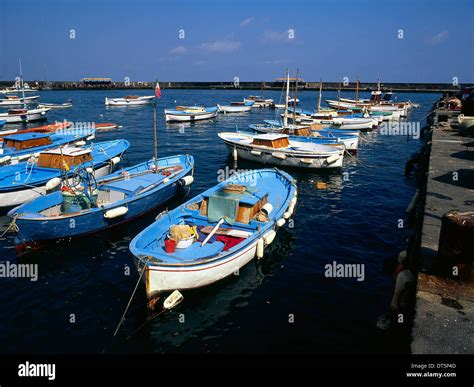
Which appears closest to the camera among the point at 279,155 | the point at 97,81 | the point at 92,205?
the point at 92,205

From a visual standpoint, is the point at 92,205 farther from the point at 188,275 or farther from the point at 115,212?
the point at 188,275

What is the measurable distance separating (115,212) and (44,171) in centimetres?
962

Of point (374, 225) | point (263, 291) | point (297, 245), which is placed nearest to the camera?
point (263, 291)

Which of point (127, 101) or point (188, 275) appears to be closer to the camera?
point (188, 275)

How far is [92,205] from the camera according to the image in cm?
1828

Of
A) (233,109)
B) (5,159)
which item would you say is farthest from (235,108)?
(5,159)

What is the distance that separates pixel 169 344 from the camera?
11.3 m

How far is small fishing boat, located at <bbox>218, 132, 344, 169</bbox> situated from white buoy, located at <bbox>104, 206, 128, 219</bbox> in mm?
16807

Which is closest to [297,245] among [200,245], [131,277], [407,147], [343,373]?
[200,245]

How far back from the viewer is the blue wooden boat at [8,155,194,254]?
16391mm

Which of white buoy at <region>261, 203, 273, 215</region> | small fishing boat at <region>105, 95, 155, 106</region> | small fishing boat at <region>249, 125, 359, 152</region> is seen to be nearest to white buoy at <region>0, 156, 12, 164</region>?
white buoy at <region>261, 203, 273, 215</region>

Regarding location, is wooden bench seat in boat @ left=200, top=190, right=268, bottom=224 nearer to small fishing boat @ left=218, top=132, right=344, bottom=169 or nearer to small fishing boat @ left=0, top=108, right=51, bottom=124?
small fishing boat @ left=218, top=132, right=344, bottom=169

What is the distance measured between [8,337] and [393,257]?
1570 cm

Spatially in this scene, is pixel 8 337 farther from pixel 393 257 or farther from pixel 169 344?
pixel 393 257
